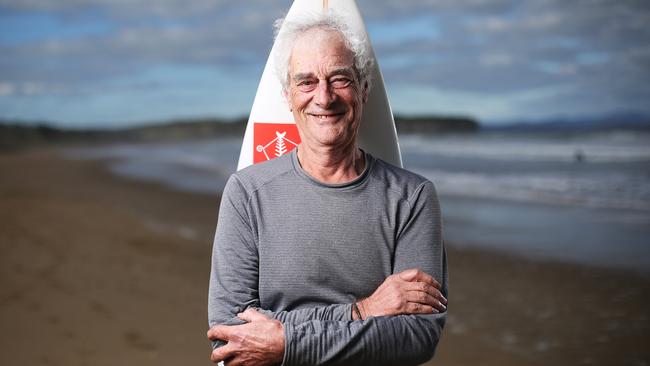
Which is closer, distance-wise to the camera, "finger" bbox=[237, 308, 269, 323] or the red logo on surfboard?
"finger" bbox=[237, 308, 269, 323]

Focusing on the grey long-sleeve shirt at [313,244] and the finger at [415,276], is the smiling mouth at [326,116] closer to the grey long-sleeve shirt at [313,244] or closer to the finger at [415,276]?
the grey long-sleeve shirt at [313,244]

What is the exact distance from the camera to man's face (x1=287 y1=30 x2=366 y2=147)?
4.98ft

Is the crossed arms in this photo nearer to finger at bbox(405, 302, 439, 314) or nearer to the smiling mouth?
finger at bbox(405, 302, 439, 314)

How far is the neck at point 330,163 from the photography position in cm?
158

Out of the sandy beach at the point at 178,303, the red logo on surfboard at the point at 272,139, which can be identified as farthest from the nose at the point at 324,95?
the sandy beach at the point at 178,303

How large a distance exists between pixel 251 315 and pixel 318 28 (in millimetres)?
670

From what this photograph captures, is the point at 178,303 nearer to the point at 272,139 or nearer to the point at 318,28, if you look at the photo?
the point at 272,139

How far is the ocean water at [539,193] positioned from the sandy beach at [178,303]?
53 cm

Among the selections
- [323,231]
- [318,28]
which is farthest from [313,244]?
[318,28]

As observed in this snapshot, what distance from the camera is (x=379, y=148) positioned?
2.18 metres

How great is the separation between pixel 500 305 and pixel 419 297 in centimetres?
297

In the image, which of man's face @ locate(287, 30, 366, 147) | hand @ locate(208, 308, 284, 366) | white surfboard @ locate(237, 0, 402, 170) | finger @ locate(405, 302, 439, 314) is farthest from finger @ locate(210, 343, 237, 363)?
white surfboard @ locate(237, 0, 402, 170)

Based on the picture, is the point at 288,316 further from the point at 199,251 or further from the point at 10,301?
the point at 199,251

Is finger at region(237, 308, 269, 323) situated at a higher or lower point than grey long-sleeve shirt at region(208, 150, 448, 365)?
lower
